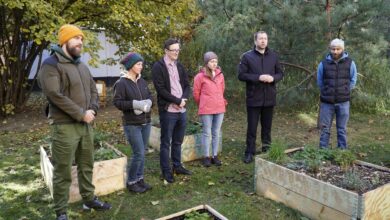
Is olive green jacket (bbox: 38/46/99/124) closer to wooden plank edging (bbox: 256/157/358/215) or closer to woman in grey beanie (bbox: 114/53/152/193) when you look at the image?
woman in grey beanie (bbox: 114/53/152/193)

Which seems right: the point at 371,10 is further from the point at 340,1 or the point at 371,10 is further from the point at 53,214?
the point at 53,214

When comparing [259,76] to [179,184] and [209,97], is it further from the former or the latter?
[179,184]

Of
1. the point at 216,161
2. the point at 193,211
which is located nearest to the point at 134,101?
the point at 193,211

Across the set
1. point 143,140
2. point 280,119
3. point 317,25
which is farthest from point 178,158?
point 280,119

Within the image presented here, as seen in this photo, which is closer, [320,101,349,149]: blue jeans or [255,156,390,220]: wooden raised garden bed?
[255,156,390,220]: wooden raised garden bed

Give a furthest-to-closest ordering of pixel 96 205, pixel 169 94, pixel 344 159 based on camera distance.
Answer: pixel 169 94
pixel 344 159
pixel 96 205

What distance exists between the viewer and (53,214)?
3957 mm

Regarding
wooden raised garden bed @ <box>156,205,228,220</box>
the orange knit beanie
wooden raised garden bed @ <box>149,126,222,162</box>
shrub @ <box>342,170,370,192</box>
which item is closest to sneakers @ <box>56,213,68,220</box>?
wooden raised garden bed @ <box>156,205,228,220</box>

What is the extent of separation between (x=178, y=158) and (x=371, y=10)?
423 cm

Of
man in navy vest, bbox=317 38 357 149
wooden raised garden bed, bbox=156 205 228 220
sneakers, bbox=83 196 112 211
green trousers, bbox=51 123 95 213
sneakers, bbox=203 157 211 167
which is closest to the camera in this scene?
wooden raised garden bed, bbox=156 205 228 220

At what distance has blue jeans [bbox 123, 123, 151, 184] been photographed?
13.7 feet

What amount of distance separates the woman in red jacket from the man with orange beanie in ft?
6.19

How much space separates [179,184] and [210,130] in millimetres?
1012

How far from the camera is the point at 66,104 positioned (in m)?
3.38
